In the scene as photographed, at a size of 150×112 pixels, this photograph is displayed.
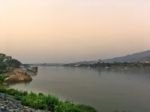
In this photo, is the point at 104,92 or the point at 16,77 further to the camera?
the point at 16,77

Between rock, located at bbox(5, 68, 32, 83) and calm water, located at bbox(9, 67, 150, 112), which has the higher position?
rock, located at bbox(5, 68, 32, 83)

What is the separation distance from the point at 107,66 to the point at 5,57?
264 feet

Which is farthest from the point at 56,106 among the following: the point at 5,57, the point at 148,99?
the point at 5,57

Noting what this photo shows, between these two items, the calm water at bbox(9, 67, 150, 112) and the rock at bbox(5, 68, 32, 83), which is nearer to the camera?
the calm water at bbox(9, 67, 150, 112)

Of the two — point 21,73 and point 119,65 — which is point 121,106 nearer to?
point 21,73

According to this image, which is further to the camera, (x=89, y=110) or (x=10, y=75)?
(x=10, y=75)

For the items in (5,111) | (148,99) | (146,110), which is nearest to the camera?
(5,111)

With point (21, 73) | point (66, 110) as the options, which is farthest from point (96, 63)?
point (66, 110)

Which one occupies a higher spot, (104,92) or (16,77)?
(16,77)

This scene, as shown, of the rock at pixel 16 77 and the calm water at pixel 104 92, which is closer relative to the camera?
the calm water at pixel 104 92

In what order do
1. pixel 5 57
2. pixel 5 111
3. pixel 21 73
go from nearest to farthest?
pixel 5 111 < pixel 21 73 < pixel 5 57

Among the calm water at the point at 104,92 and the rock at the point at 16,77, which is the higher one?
the rock at the point at 16,77

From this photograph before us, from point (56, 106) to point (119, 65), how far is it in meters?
159

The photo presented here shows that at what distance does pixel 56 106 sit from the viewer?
26.5 metres
